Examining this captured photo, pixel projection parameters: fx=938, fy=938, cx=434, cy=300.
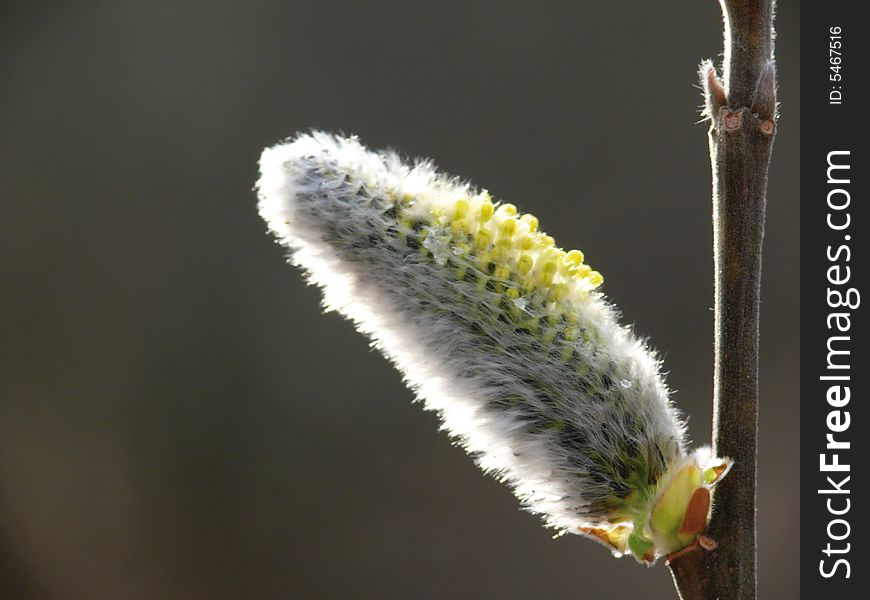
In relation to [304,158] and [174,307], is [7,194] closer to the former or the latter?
[174,307]

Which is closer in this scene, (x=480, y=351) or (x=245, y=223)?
(x=480, y=351)

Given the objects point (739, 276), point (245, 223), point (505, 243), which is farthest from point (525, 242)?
point (245, 223)

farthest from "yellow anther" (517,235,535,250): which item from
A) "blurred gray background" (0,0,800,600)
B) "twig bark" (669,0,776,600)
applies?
"blurred gray background" (0,0,800,600)

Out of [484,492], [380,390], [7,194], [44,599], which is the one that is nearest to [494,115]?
[380,390]

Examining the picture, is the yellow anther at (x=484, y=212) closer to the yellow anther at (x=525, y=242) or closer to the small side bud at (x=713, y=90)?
the yellow anther at (x=525, y=242)

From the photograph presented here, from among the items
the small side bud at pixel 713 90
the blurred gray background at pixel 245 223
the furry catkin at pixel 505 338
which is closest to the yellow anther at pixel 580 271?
the furry catkin at pixel 505 338

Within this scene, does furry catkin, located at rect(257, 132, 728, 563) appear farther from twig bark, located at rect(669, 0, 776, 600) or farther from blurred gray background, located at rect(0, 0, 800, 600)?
blurred gray background, located at rect(0, 0, 800, 600)

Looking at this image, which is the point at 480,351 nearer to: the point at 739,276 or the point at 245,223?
the point at 739,276
